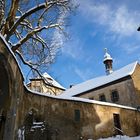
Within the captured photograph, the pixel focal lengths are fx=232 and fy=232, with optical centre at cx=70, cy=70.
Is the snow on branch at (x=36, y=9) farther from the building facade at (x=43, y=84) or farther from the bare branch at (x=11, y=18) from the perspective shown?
the building facade at (x=43, y=84)

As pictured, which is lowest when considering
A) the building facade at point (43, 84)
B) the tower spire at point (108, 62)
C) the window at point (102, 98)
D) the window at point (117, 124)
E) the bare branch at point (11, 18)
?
the window at point (117, 124)

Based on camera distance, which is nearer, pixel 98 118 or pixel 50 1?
pixel 50 1

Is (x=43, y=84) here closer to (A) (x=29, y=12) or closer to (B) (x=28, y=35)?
(B) (x=28, y=35)

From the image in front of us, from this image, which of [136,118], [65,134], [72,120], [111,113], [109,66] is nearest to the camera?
[65,134]

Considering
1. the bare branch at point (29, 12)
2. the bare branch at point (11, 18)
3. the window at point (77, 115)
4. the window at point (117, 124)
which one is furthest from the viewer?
the window at point (117, 124)

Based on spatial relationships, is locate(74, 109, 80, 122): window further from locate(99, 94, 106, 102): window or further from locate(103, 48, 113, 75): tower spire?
locate(103, 48, 113, 75): tower spire

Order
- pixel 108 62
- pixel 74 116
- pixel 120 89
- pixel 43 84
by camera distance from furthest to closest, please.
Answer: pixel 108 62, pixel 120 89, pixel 74 116, pixel 43 84

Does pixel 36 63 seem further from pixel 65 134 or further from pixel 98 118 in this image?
pixel 98 118

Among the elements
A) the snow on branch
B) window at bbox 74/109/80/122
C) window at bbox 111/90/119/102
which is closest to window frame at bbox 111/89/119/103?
window at bbox 111/90/119/102

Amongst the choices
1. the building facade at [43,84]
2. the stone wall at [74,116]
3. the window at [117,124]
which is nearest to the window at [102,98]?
the building facade at [43,84]

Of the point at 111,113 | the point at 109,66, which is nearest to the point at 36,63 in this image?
the point at 111,113

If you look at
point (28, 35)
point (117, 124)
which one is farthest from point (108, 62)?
point (28, 35)

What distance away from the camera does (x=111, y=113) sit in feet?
59.2

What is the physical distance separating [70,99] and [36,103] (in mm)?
3218
